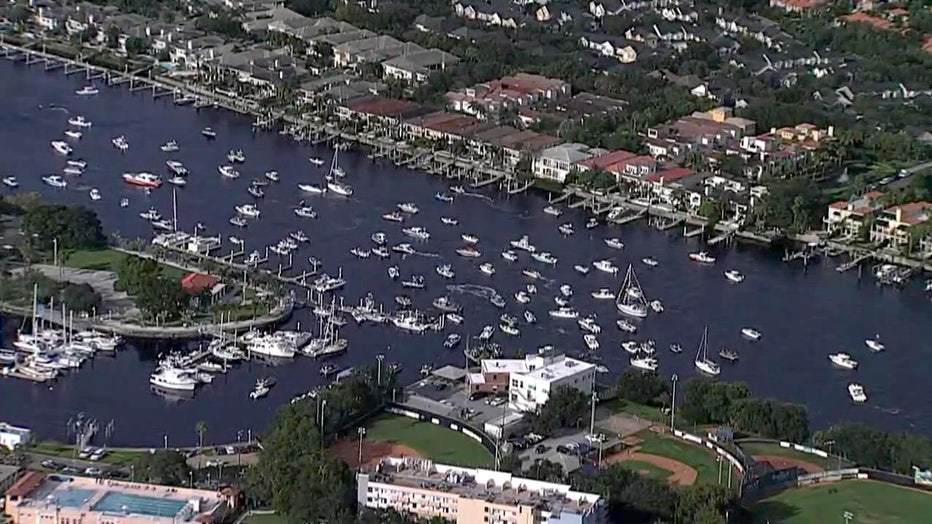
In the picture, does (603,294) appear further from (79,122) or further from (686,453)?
(79,122)

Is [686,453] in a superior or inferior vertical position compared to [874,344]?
superior

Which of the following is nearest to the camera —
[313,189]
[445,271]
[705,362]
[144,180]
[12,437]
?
[12,437]

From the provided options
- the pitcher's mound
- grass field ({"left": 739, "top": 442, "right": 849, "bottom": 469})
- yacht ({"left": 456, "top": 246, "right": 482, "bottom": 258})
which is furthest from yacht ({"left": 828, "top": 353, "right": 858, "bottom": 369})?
the pitcher's mound

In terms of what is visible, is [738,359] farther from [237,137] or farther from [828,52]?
[828,52]

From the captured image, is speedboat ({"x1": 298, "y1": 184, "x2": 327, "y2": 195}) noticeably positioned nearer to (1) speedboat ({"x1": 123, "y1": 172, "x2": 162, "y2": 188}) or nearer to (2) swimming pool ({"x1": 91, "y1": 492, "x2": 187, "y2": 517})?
(1) speedboat ({"x1": 123, "y1": 172, "x2": 162, "y2": 188})

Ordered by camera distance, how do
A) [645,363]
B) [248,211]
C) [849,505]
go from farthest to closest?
1. [248,211]
2. [645,363]
3. [849,505]

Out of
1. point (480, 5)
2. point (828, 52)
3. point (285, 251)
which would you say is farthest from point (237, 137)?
point (828, 52)

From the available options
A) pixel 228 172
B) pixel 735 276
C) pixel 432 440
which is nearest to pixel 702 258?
pixel 735 276
